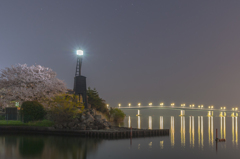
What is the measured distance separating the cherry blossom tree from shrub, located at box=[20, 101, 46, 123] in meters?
3.70

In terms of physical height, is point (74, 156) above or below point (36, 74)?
below

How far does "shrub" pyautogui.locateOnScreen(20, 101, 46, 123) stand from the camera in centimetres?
4269

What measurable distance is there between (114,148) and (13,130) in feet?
64.9

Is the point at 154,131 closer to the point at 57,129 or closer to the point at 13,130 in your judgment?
the point at 57,129

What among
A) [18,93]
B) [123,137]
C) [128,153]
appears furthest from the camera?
[18,93]

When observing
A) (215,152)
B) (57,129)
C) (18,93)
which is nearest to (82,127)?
(57,129)

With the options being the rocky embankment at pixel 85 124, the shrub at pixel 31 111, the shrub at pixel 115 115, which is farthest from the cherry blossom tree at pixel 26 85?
the shrub at pixel 115 115

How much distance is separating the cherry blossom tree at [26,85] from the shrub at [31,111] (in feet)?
12.1

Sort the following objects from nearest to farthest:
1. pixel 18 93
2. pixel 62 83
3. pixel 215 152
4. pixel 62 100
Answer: pixel 215 152 < pixel 62 100 < pixel 18 93 < pixel 62 83

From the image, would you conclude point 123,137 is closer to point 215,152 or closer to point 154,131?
point 154,131

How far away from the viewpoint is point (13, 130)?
134 feet

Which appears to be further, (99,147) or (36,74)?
(36,74)

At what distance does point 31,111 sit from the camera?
42625 millimetres

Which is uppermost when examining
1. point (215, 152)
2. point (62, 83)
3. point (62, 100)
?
point (62, 83)
